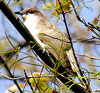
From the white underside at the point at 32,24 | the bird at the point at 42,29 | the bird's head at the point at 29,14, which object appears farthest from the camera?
the bird's head at the point at 29,14

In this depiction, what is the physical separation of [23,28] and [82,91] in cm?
82

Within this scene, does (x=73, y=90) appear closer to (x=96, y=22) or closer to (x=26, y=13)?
(x=96, y=22)

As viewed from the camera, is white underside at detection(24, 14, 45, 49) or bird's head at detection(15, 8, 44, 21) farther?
bird's head at detection(15, 8, 44, 21)

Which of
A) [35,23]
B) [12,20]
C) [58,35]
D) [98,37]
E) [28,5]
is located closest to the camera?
[98,37]

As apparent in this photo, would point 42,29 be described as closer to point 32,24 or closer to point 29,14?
point 32,24

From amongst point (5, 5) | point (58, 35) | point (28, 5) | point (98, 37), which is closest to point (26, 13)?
point (58, 35)

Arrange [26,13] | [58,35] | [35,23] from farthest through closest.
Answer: [26,13] → [35,23] → [58,35]

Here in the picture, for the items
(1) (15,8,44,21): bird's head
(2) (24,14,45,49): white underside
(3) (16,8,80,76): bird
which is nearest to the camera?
(3) (16,8,80,76): bird

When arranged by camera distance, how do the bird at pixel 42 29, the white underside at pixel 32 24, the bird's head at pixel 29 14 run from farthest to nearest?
the bird's head at pixel 29 14 → the white underside at pixel 32 24 → the bird at pixel 42 29

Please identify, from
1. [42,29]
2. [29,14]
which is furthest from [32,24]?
[29,14]

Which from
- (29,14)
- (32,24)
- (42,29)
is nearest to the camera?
(42,29)

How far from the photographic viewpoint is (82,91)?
284 centimetres

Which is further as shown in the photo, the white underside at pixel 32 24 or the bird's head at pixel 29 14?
the bird's head at pixel 29 14

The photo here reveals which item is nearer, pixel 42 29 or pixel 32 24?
pixel 42 29
